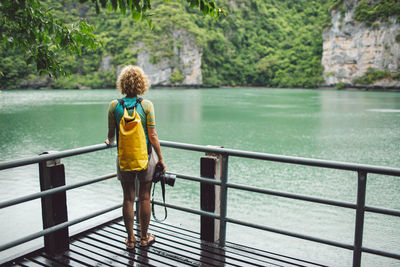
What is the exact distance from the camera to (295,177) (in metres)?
11.8

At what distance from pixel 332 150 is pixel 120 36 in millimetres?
93522

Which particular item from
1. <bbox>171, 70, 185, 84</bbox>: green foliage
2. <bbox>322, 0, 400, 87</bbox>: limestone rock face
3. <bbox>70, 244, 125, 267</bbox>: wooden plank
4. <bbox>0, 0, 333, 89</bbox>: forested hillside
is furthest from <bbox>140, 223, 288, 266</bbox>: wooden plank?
<bbox>171, 70, 185, 84</bbox>: green foliage

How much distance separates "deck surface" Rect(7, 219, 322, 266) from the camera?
8.84 feet

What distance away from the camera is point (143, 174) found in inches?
107

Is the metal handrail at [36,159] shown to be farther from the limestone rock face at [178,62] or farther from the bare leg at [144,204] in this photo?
the limestone rock face at [178,62]

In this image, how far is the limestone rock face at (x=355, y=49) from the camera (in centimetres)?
7138

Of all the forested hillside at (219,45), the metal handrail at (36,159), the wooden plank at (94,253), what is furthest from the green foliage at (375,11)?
the wooden plank at (94,253)

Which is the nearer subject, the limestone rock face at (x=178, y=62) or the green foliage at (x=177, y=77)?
the green foliage at (x=177, y=77)

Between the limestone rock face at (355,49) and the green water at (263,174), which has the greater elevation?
the limestone rock face at (355,49)

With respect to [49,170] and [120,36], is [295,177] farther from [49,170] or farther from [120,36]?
[120,36]

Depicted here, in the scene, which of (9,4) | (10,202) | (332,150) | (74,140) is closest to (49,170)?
(10,202)

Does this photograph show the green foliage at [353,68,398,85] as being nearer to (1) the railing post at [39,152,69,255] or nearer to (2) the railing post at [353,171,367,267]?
(2) the railing post at [353,171,367,267]

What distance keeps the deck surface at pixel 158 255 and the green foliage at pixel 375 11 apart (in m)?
81.2

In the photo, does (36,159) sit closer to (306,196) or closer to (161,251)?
(161,251)
